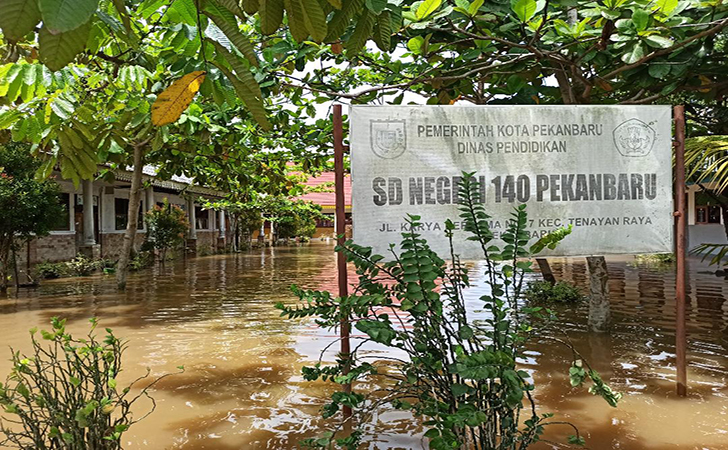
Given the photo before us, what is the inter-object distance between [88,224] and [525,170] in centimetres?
1629

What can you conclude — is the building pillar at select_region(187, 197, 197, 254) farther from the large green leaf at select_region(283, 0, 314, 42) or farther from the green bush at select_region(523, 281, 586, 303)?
the large green leaf at select_region(283, 0, 314, 42)

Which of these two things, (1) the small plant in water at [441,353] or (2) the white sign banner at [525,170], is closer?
(1) the small plant in water at [441,353]

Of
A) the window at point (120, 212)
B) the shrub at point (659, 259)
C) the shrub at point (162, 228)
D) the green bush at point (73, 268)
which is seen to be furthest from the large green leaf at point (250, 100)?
the window at point (120, 212)

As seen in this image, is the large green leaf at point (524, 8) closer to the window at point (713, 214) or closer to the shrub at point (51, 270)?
the shrub at point (51, 270)

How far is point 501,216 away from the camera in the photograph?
3643 millimetres

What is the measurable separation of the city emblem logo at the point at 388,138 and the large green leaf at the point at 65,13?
2.53 meters

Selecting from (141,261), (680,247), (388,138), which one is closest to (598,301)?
(680,247)

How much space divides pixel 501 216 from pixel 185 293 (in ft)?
29.7

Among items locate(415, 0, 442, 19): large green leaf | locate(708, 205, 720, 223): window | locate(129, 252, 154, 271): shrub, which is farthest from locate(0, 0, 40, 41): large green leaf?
locate(708, 205, 720, 223): window

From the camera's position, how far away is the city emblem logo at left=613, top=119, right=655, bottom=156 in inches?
150

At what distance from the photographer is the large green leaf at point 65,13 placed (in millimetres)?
1037

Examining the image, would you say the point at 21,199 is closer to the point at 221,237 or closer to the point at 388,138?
the point at 388,138

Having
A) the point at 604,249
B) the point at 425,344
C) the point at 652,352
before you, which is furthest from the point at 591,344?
the point at 425,344

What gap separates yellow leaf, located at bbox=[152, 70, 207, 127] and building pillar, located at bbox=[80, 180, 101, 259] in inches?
634
